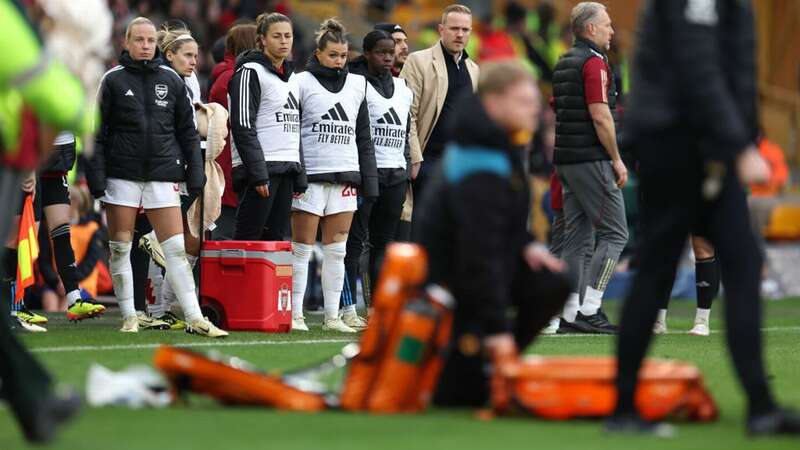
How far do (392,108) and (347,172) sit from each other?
2.33 feet

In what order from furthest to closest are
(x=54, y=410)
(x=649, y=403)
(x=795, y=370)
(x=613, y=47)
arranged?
(x=613, y=47), (x=795, y=370), (x=649, y=403), (x=54, y=410)

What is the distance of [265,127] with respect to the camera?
36.5 ft

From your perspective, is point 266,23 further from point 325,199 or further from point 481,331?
Result: point 481,331

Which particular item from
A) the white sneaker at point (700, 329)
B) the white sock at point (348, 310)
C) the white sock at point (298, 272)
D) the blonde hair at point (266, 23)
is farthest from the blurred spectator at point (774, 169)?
the blonde hair at point (266, 23)

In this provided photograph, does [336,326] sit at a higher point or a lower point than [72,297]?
lower

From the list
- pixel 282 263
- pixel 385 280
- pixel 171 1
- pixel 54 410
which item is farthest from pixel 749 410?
pixel 171 1

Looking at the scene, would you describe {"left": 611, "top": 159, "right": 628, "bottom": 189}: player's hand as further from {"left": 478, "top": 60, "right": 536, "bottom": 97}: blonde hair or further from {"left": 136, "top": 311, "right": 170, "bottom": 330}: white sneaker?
{"left": 478, "top": 60, "right": 536, "bottom": 97}: blonde hair

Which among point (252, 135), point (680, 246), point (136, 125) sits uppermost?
point (680, 246)

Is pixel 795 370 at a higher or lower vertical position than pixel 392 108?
lower

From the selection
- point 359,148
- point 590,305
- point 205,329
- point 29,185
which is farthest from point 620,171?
point 29,185

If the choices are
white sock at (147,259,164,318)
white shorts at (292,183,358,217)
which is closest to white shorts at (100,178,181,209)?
white shorts at (292,183,358,217)

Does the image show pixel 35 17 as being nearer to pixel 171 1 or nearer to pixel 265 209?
pixel 265 209

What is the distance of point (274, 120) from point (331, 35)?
27.6 inches

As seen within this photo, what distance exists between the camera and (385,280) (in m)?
6.47
